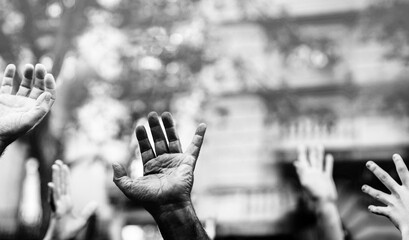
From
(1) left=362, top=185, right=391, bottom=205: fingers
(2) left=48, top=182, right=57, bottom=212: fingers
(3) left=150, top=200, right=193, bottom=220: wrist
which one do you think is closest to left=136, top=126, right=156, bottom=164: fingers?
(3) left=150, top=200, right=193, bottom=220: wrist

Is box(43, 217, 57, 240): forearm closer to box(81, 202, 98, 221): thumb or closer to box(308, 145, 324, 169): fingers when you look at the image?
box(81, 202, 98, 221): thumb

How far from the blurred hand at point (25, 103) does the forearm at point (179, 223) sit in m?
0.76

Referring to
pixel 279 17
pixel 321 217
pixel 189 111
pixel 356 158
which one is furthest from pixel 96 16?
pixel 356 158

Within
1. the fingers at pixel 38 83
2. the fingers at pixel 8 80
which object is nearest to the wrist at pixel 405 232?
the fingers at pixel 38 83

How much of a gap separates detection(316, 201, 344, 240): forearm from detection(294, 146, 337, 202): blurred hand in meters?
0.05

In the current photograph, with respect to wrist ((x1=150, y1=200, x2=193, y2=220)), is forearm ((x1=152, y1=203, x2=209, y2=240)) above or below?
below

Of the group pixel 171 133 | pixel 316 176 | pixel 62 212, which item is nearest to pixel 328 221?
pixel 316 176

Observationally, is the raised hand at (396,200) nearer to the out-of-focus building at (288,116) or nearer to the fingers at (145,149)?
the fingers at (145,149)

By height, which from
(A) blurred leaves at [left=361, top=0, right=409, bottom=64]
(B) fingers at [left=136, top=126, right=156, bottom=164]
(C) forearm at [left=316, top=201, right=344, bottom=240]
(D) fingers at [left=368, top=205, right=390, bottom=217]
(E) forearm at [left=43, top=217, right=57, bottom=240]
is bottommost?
(C) forearm at [left=316, top=201, right=344, bottom=240]

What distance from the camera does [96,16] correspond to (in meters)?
9.27

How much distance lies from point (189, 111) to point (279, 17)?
13.6 feet

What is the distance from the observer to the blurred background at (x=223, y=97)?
8977 millimetres

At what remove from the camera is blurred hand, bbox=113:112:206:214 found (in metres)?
2.32

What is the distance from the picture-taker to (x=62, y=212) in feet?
11.5
